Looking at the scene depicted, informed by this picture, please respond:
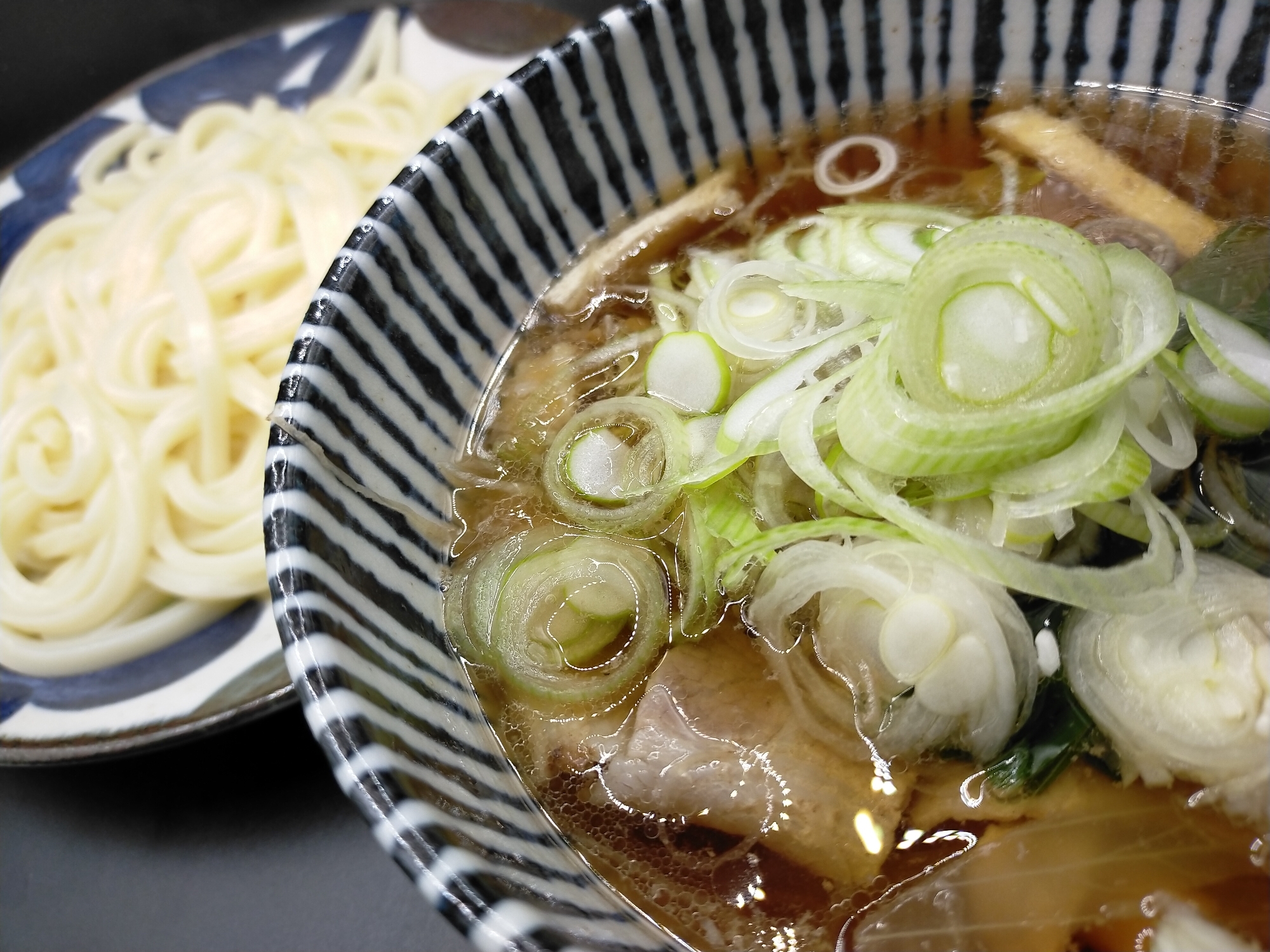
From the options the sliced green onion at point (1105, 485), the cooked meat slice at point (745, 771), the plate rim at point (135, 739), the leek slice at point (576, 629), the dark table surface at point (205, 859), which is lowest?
the dark table surface at point (205, 859)

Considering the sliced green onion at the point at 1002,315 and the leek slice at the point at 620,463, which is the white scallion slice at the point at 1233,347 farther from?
the leek slice at the point at 620,463

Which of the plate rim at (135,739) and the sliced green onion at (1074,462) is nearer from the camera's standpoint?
the sliced green onion at (1074,462)

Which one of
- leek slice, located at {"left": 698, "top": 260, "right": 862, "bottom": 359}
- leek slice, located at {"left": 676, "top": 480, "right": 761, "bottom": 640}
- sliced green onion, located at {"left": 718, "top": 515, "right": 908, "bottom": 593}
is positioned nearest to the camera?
sliced green onion, located at {"left": 718, "top": 515, "right": 908, "bottom": 593}

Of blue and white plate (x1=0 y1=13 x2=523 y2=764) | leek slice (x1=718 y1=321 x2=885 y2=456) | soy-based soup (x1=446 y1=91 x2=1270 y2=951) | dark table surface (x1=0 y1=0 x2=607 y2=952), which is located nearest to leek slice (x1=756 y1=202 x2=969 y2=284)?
soy-based soup (x1=446 y1=91 x2=1270 y2=951)

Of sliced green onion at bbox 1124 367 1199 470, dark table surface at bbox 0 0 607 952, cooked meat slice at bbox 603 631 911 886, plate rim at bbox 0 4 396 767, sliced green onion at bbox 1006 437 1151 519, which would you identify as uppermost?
sliced green onion at bbox 1006 437 1151 519

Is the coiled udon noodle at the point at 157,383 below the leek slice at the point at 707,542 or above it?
below

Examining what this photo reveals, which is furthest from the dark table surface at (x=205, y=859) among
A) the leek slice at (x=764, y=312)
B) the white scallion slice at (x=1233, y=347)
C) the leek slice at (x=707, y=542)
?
the white scallion slice at (x=1233, y=347)

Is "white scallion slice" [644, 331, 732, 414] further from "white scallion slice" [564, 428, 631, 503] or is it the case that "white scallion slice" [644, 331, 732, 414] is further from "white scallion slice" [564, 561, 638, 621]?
"white scallion slice" [564, 561, 638, 621]

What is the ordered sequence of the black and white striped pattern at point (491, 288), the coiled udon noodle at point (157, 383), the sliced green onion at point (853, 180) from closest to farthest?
the black and white striped pattern at point (491, 288) < the sliced green onion at point (853, 180) < the coiled udon noodle at point (157, 383)
